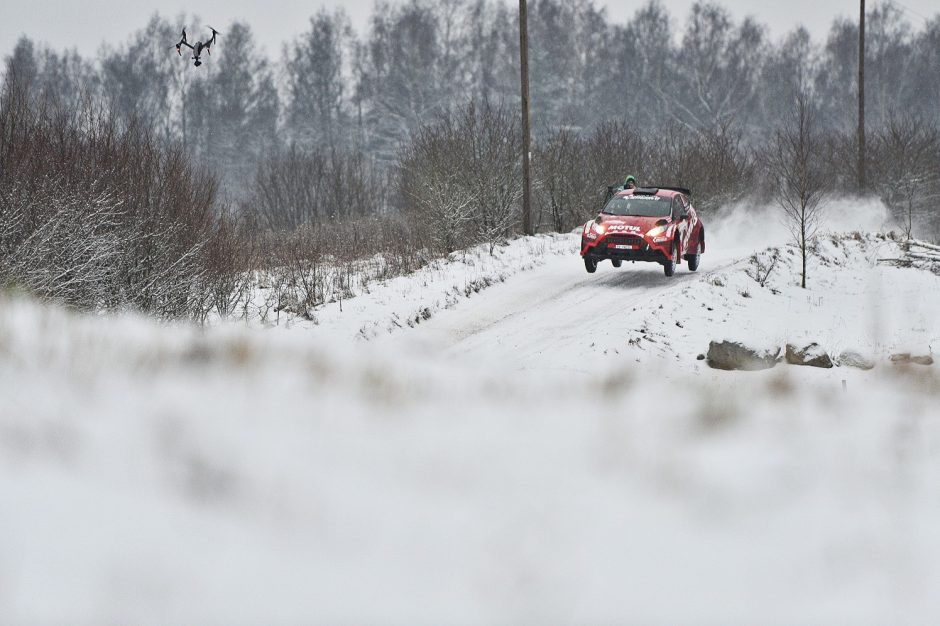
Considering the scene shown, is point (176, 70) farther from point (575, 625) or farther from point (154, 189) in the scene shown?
point (575, 625)

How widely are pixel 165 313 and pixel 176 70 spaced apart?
62.7 metres

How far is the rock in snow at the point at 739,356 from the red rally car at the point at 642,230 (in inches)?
164

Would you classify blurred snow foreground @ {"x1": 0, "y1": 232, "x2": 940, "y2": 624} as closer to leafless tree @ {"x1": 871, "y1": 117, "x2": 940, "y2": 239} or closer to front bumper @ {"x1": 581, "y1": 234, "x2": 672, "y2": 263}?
front bumper @ {"x1": 581, "y1": 234, "x2": 672, "y2": 263}

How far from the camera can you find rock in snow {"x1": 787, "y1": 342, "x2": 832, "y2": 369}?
42.8 ft

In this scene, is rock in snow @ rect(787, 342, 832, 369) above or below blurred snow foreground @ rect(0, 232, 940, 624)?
below

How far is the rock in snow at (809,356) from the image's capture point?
42.8ft

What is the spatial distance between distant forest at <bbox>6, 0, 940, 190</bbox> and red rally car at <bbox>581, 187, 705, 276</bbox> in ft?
150

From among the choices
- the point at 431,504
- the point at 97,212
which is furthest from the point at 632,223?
the point at 431,504

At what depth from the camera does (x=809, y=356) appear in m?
13.1

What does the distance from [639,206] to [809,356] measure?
5.88 meters

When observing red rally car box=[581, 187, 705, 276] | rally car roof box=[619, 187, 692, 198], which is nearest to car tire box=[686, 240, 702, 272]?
red rally car box=[581, 187, 705, 276]

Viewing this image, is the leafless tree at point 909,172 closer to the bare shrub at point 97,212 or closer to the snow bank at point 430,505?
the bare shrub at point 97,212

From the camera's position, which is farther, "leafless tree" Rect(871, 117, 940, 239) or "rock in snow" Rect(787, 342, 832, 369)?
"leafless tree" Rect(871, 117, 940, 239)

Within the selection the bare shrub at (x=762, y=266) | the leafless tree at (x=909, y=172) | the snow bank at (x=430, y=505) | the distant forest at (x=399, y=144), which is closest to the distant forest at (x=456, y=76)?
the distant forest at (x=399, y=144)
